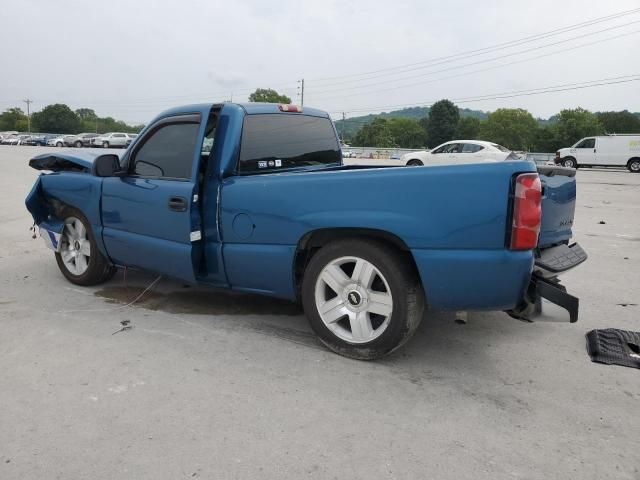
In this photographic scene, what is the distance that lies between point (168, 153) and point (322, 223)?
1.64 m

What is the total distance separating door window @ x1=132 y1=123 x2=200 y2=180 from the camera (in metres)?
4.01

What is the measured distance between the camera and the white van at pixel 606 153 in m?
26.7

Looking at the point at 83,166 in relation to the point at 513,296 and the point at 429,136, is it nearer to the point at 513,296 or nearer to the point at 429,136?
the point at 513,296

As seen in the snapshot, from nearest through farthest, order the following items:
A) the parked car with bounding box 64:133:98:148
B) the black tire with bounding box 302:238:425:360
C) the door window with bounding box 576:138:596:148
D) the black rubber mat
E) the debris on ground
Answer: the black tire with bounding box 302:238:425:360, the black rubber mat, the debris on ground, the door window with bounding box 576:138:596:148, the parked car with bounding box 64:133:98:148

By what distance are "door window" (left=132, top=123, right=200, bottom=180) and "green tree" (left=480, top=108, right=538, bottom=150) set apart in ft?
419

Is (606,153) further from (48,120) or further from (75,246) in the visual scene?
(48,120)

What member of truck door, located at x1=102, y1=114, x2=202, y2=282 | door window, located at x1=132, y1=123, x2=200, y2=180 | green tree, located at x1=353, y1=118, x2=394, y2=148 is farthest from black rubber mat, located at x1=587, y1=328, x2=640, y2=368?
green tree, located at x1=353, y1=118, x2=394, y2=148

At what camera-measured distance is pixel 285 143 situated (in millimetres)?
4203

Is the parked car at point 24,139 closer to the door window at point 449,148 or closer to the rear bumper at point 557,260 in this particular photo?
the door window at point 449,148

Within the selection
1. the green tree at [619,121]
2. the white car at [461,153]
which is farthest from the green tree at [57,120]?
the green tree at [619,121]

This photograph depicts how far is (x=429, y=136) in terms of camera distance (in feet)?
390

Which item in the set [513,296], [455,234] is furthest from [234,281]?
[513,296]

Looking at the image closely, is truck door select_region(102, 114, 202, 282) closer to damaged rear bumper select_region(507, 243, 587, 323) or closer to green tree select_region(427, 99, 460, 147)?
damaged rear bumper select_region(507, 243, 587, 323)

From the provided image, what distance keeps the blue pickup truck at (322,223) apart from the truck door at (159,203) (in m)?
0.01
